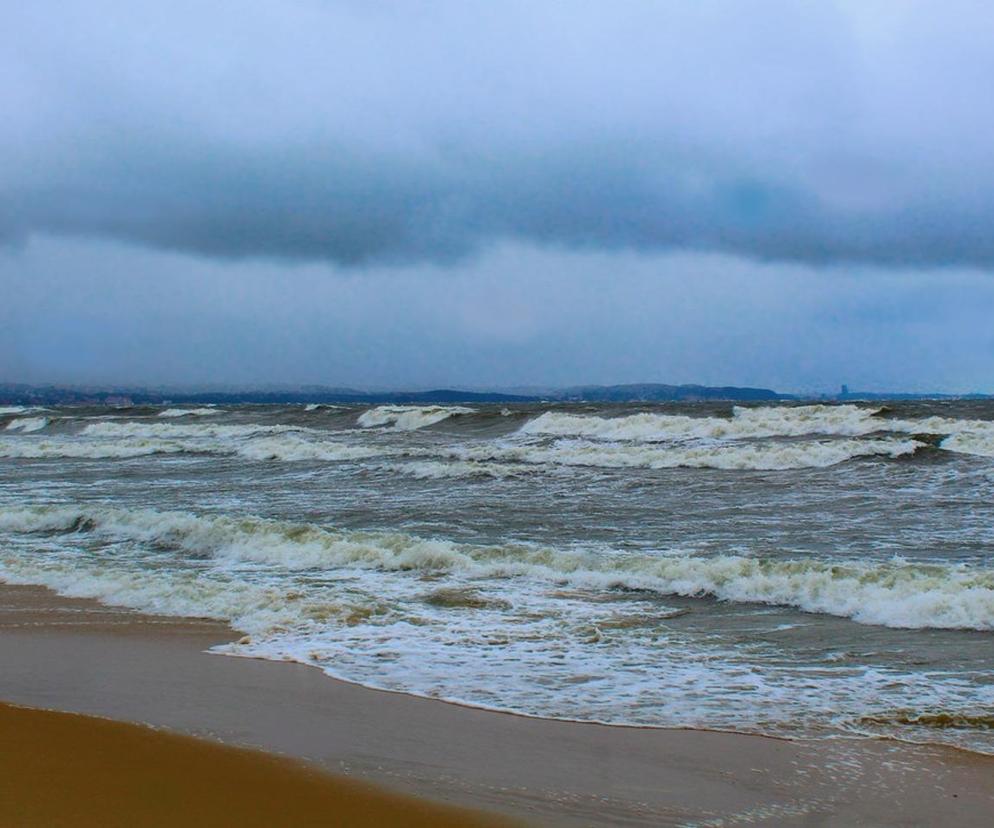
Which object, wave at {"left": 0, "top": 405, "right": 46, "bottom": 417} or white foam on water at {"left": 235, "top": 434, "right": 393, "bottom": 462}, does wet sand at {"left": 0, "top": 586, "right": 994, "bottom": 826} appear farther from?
wave at {"left": 0, "top": 405, "right": 46, "bottom": 417}

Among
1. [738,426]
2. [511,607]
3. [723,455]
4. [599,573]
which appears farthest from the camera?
[738,426]

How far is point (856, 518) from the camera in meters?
13.4

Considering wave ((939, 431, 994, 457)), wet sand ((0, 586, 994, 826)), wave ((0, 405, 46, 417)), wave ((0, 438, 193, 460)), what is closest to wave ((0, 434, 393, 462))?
wave ((0, 438, 193, 460))

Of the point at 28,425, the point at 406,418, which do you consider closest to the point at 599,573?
the point at 406,418

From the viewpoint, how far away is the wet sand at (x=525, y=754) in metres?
3.88

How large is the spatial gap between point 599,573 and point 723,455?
13.8 m

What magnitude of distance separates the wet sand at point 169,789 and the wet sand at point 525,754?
18cm

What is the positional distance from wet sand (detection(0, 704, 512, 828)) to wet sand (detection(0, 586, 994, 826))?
18 centimetres

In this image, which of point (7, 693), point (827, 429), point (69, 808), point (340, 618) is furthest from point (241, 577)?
point (827, 429)

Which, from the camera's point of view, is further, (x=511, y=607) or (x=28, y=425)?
(x=28, y=425)

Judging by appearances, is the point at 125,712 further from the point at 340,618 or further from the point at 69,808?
the point at 340,618

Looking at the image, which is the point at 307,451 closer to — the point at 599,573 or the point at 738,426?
the point at 738,426

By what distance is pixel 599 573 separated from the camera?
9492 millimetres

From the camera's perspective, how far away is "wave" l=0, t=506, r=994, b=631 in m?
7.96
